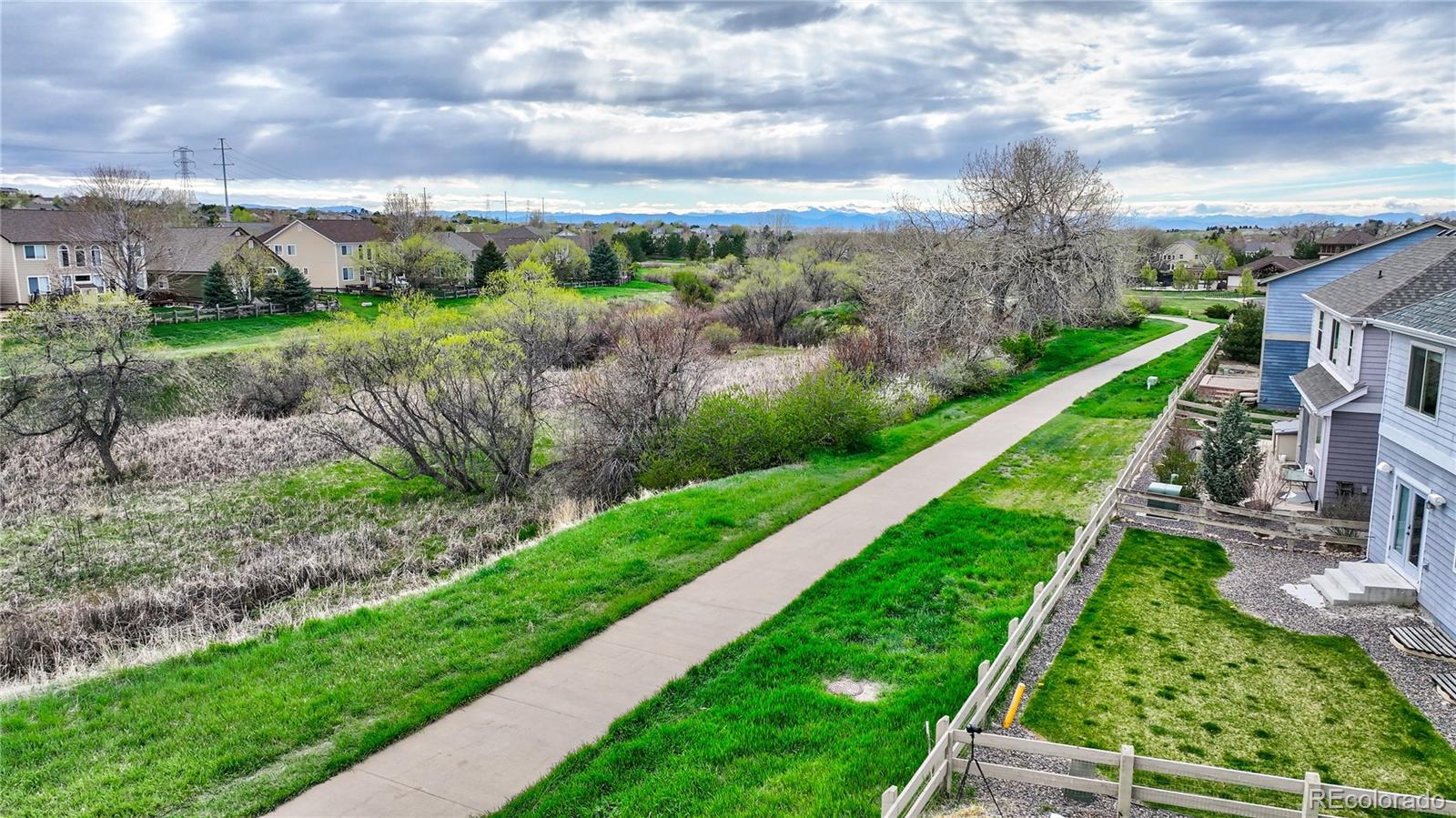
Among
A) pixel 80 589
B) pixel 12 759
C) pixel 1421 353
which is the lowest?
pixel 80 589

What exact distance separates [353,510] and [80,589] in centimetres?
581

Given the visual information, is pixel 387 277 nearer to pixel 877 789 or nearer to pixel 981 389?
pixel 981 389

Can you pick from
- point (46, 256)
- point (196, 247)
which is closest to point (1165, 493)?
point (46, 256)

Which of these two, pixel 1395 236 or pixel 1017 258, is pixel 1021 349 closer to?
pixel 1017 258

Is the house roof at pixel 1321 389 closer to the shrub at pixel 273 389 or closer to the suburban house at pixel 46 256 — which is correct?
the shrub at pixel 273 389

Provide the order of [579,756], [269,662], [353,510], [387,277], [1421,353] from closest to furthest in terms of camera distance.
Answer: [579,756] → [269,662] → [1421,353] → [353,510] → [387,277]

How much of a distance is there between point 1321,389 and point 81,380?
101 ft

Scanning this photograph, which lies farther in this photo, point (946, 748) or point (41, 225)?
point (41, 225)

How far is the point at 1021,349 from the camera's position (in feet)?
117

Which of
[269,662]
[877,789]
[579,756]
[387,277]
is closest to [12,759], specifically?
[269,662]

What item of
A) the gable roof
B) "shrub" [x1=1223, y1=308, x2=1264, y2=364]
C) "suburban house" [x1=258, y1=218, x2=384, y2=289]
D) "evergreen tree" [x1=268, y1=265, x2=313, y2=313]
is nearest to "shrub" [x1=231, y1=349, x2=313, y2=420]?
"evergreen tree" [x1=268, y1=265, x2=313, y2=313]

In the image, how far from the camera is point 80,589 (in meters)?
16.0

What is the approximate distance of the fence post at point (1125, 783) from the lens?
23.5 ft

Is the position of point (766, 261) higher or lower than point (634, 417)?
higher
